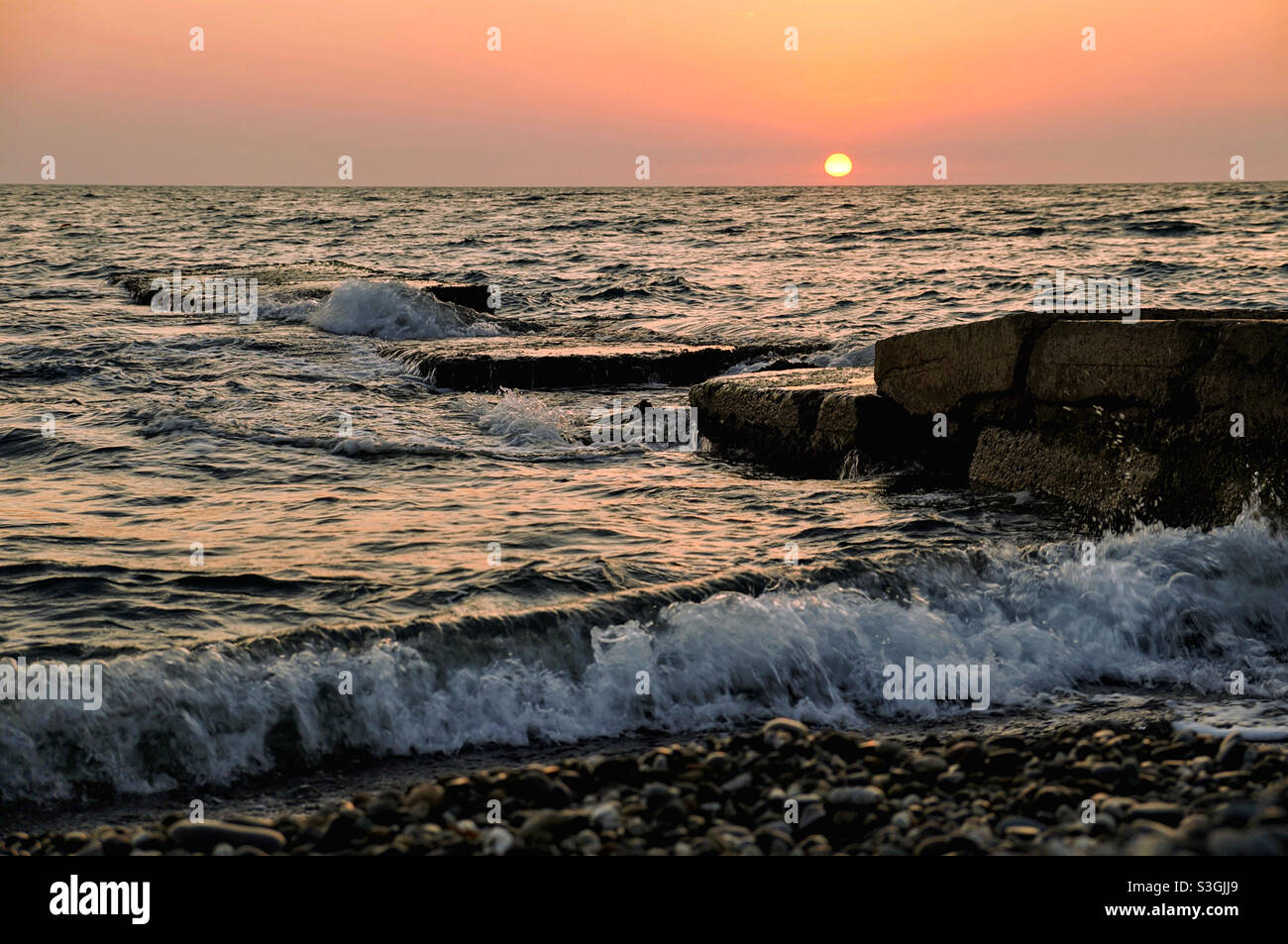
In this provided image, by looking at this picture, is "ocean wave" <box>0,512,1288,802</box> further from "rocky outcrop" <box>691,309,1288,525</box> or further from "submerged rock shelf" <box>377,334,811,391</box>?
"submerged rock shelf" <box>377,334,811,391</box>

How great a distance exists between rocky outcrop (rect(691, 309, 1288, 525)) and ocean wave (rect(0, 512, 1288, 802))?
356 mm

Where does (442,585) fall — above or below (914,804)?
above

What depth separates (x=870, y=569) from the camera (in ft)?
16.6

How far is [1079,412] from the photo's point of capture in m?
5.95

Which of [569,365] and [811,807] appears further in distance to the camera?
[569,365]

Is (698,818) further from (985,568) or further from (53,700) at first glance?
(985,568)

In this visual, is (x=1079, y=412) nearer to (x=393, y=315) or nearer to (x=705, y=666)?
(x=705, y=666)

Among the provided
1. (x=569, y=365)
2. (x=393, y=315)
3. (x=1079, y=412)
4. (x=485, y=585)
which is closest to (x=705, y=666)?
(x=485, y=585)

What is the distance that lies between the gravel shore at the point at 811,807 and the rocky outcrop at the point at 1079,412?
6.63 feet

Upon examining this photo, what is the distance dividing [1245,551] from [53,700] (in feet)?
15.9

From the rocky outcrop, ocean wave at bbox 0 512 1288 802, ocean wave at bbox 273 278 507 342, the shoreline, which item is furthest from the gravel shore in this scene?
ocean wave at bbox 273 278 507 342

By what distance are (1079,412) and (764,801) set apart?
3586 millimetres

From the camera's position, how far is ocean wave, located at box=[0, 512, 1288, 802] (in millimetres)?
3707

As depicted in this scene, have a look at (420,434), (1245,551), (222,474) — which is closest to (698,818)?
(1245,551)
